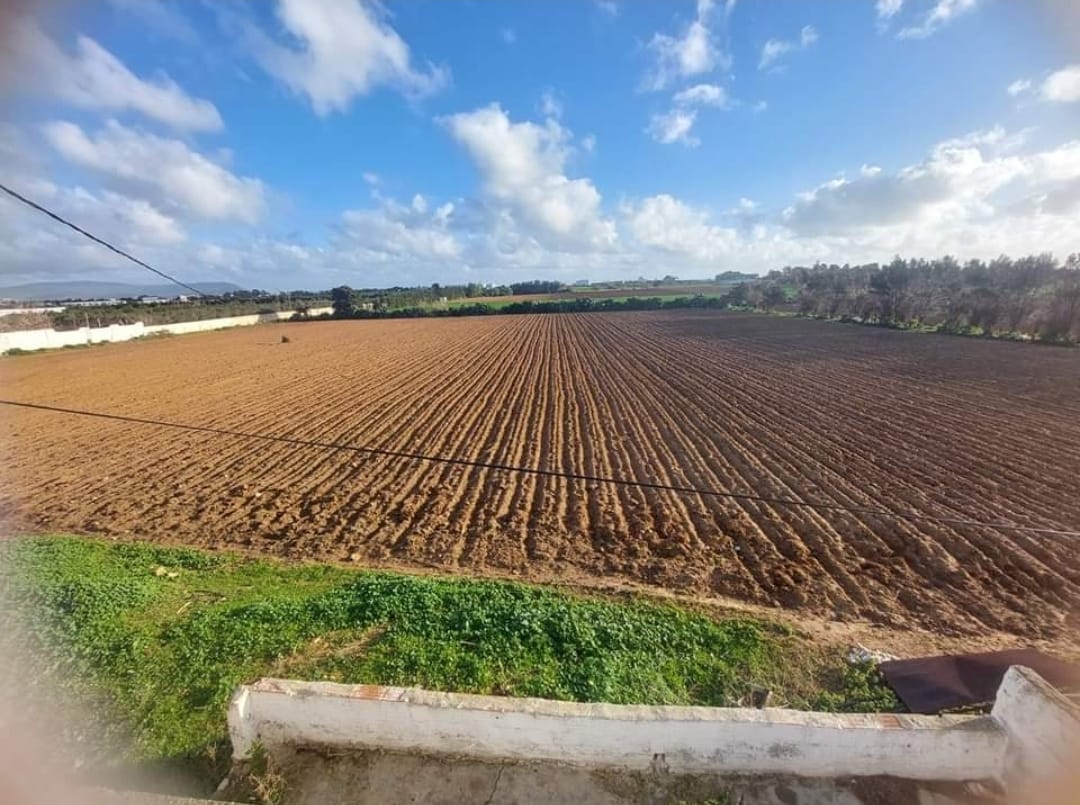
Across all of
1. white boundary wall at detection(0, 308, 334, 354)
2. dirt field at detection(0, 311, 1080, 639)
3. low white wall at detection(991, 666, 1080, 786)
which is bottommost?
dirt field at detection(0, 311, 1080, 639)

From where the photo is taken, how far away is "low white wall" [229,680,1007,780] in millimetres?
3172

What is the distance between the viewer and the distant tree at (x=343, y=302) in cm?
7556

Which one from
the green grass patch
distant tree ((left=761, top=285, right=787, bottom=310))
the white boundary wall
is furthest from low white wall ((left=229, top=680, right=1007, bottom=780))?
distant tree ((left=761, top=285, right=787, bottom=310))

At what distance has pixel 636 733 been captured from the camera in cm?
322

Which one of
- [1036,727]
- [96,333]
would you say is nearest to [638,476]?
[1036,727]

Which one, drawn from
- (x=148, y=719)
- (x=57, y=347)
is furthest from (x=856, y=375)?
(x=57, y=347)

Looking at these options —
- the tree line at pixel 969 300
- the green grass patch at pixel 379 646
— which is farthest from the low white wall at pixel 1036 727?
the tree line at pixel 969 300

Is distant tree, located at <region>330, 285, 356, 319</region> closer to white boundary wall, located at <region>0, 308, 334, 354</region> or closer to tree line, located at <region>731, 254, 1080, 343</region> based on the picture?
white boundary wall, located at <region>0, 308, 334, 354</region>

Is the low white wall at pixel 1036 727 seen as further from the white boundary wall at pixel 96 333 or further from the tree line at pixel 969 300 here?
the white boundary wall at pixel 96 333

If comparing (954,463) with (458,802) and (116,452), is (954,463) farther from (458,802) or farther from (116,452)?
(116,452)

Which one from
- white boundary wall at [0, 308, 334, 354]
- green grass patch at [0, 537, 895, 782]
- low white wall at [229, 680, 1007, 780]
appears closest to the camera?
low white wall at [229, 680, 1007, 780]

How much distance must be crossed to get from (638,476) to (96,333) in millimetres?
47463

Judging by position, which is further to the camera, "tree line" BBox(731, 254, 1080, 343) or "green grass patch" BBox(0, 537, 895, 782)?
"tree line" BBox(731, 254, 1080, 343)

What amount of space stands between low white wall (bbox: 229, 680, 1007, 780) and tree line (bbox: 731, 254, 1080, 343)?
34226 mm
